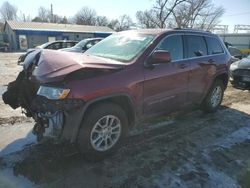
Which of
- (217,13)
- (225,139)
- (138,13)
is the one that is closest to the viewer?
(225,139)

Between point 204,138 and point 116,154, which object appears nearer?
point 116,154

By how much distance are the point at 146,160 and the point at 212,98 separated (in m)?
2.99

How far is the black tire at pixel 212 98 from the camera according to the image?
18.8 ft

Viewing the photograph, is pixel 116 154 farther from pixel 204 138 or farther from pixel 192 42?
pixel 192 42

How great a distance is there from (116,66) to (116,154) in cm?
136

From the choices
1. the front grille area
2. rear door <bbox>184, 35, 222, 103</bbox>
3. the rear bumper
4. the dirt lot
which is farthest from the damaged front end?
the rear bumper

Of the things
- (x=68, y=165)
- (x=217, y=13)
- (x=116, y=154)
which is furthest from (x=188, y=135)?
(x=217, y=13)

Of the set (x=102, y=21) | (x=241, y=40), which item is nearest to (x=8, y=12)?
(x=102, y=21)

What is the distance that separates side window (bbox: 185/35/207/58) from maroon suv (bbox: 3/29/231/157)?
0.8 inches

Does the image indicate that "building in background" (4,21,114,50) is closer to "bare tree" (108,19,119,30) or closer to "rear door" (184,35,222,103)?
"bare tree" (108,19,119,30)

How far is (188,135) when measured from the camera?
4590 mm

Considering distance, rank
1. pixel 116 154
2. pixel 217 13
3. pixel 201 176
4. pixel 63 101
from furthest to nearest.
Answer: pixel 217 13, pixel 116 154, pixel 201 176, pixel 63 101

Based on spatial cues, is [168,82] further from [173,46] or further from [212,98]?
[212,98]

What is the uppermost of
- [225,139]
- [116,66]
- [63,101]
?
[116,66]
